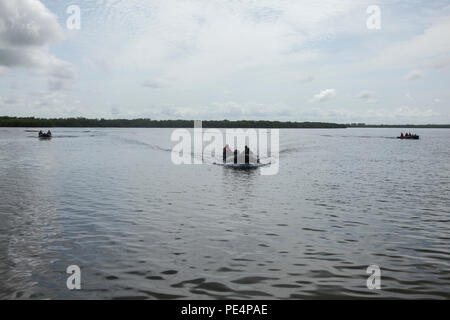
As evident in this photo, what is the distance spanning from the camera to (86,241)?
48.1 ft

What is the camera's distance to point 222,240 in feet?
49.3

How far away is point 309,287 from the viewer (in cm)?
1055

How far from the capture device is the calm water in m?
10.6

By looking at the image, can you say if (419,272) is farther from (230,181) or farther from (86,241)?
(230,181)

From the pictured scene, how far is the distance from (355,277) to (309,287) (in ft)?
6.00

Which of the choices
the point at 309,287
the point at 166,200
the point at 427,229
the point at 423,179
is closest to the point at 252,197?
the point at 166,200

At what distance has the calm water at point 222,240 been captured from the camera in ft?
34.7
